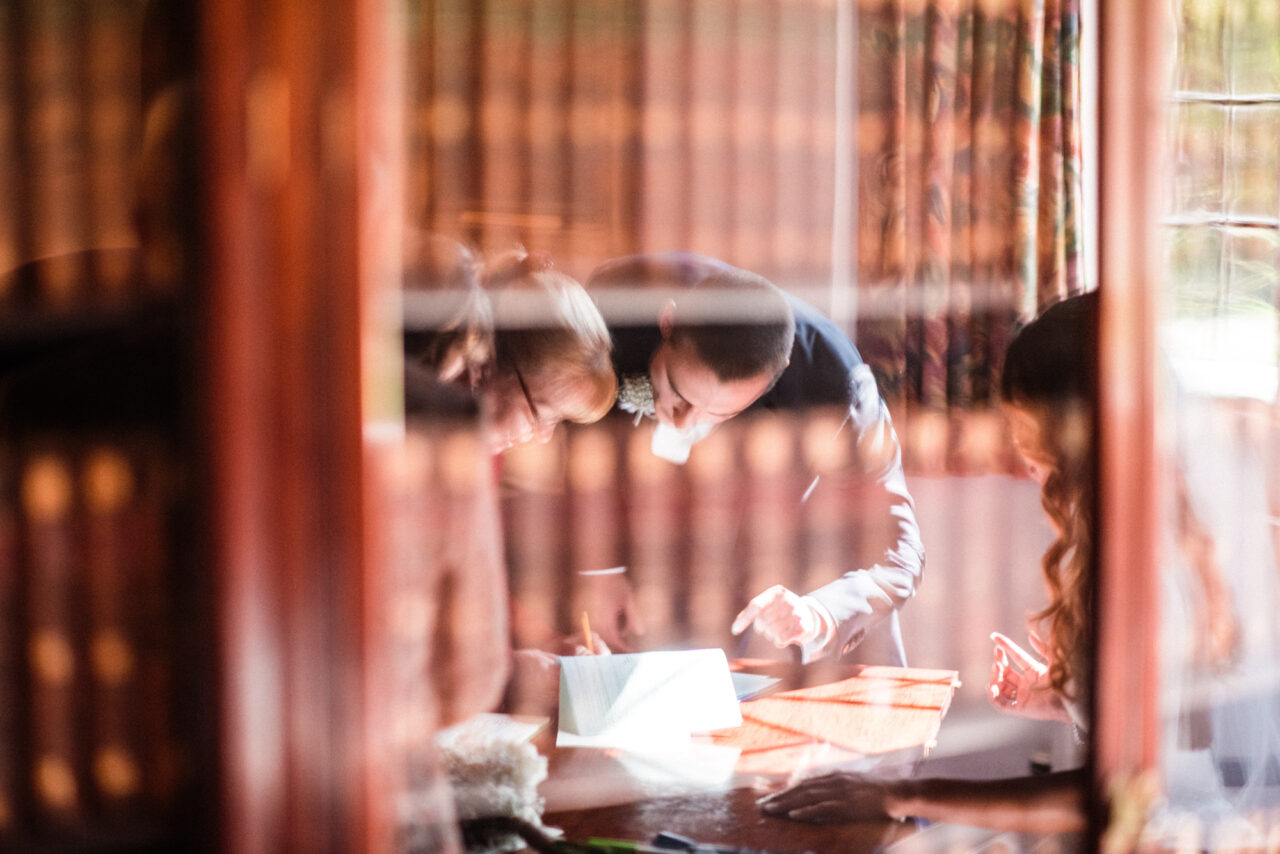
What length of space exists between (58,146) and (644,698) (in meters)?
0.73

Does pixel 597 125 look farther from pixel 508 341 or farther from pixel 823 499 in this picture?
pixel 823 499

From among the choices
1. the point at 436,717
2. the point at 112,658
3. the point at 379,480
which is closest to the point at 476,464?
the point at 379,480

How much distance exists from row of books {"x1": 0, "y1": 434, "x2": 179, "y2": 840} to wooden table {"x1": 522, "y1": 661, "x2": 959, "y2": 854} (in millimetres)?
369

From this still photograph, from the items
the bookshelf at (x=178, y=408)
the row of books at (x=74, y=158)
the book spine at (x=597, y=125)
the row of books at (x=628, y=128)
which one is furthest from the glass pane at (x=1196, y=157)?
the row of books at (x=74, y=158)

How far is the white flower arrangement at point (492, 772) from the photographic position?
880 millimetres

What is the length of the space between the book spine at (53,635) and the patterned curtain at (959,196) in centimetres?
78

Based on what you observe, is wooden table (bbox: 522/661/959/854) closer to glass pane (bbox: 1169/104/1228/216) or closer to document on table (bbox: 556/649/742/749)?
document on table (bbox: 556/649/742/749)

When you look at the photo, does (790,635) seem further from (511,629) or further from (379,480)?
(379,480)

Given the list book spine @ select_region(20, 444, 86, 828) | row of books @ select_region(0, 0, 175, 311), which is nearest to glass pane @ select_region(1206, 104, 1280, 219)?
row of books @ select_region(0, 0, 175, 311)

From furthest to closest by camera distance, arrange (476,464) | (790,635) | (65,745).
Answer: (790,635)
(476,464)
(65,745)

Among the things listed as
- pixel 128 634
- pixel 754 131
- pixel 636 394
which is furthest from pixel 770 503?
pixel 128 634

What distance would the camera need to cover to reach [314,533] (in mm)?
792

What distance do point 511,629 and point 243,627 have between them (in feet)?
0.82

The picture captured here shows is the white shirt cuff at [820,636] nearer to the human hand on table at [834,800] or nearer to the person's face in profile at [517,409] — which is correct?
the human hand on table at [834,800]
